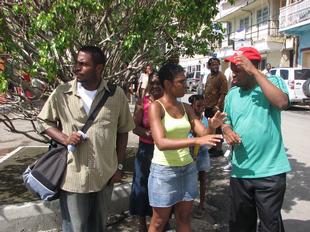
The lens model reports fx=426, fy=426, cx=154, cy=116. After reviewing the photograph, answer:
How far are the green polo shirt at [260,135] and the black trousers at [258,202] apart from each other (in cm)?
7

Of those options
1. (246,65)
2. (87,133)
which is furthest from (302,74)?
(87,133)

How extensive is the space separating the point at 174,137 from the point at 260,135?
0.66 meters

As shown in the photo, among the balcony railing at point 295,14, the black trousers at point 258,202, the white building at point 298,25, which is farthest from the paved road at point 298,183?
the white building at point 298,25

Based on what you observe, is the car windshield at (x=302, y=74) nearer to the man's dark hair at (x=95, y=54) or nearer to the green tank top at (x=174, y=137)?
the green tank top at (x=174, y=137)

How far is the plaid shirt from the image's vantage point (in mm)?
3092

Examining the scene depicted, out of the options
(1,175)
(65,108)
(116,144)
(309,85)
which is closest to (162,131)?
(116,144)

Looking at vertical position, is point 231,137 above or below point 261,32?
below

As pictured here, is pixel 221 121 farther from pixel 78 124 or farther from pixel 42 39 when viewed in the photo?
pixel 42 39

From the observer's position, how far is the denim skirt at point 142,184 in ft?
14.3

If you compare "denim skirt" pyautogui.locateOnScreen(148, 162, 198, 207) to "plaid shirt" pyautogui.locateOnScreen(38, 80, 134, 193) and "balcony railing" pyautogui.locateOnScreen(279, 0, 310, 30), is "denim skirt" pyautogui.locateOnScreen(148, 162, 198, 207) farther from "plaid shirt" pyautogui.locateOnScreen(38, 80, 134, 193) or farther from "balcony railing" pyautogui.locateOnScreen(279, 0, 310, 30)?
"balcony railing" pyautogui.locateOnScreen(279, 0, 310, 30)

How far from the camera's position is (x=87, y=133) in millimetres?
3090

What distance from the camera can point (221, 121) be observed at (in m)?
3.12

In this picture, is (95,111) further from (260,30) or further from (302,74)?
(260,30)

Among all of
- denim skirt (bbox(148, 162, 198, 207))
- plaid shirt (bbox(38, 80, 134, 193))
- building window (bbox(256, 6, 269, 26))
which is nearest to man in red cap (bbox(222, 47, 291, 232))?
denim skirt (bbox(148, 162, 198, 207))
